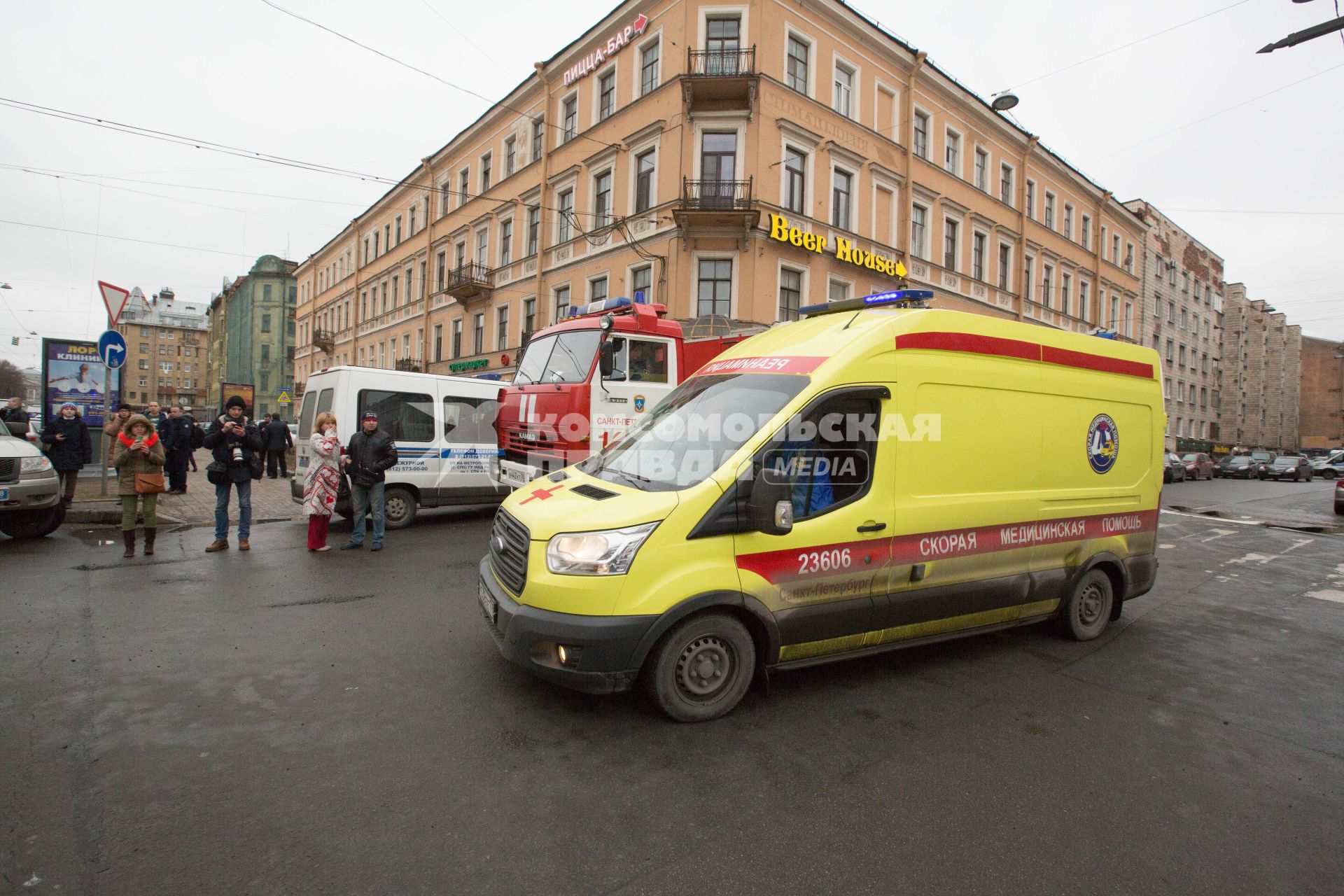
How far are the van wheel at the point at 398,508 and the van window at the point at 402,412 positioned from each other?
82 centimetres

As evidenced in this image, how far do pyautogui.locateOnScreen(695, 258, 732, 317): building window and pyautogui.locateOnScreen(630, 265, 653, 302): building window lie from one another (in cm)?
161

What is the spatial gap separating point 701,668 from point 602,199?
20.7 meters

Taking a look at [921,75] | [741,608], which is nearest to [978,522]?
[741,608]

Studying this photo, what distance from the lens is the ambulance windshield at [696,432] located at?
12.4ft

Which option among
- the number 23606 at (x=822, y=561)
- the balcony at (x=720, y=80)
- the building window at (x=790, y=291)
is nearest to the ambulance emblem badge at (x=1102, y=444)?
the number 23606 at (x=822, y=561)

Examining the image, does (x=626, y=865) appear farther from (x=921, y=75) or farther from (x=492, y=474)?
(x=921, y=75)

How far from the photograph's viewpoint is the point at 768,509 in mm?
3572

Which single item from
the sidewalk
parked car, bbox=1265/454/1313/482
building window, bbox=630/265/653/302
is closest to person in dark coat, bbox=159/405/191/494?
the sidewalk

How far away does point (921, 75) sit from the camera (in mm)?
22891

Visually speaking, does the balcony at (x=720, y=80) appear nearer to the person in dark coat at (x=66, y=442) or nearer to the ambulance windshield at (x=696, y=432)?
the person in dark coat at (x=66, y=442)

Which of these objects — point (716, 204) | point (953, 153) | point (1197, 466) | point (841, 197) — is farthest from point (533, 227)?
point (1197, 466)

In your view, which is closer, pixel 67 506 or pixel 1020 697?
pixel 1020 697

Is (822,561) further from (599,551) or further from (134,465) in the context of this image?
(134,465)

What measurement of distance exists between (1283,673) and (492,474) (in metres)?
9.58
